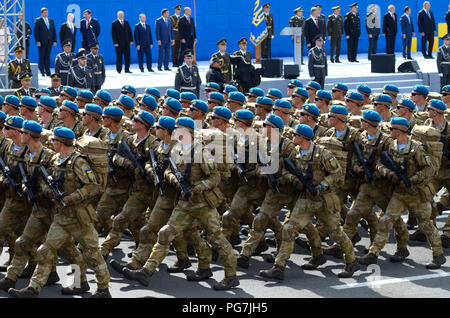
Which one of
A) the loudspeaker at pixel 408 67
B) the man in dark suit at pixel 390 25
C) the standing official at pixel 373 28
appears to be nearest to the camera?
the loudspeaker at pixel 408 67

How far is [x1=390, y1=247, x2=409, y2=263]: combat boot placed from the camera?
1230cm

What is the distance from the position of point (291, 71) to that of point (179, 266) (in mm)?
14926

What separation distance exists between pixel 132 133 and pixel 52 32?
14761 mm

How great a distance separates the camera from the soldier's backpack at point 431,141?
12281mm

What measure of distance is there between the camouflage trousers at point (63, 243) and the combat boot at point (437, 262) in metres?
4.20

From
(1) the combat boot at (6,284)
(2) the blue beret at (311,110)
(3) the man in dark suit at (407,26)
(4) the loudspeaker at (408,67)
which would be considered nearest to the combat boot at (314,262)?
(2) the blue beret at (311,110)

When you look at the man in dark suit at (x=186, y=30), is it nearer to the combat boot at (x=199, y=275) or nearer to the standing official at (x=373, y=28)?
the standing official at (x=373, y=28)

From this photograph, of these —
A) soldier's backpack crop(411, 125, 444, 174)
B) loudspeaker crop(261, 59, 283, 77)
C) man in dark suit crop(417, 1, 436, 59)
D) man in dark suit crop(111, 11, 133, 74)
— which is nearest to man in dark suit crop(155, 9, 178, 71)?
man in dark suit crop(111, 11, 133, 74)

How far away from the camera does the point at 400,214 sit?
12000 millimetres

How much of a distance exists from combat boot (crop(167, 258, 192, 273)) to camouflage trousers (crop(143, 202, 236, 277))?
821mm
